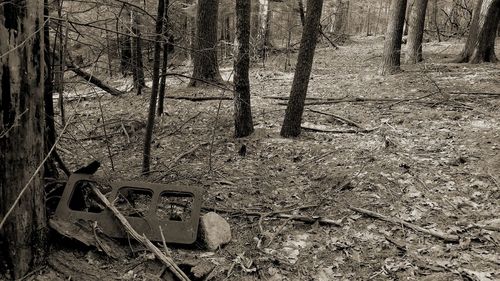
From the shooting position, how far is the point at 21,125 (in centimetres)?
315

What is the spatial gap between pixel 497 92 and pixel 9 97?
9089mm

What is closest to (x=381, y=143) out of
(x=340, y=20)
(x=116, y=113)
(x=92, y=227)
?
(x=92, y=227)

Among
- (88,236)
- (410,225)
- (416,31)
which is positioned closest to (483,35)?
(416,31)

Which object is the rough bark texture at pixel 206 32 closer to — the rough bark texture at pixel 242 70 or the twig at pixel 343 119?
the twig at pixel 343 119

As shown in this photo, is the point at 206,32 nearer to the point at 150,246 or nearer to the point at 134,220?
the point at 134,220

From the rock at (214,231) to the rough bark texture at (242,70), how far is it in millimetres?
3189

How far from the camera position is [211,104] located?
32.6ft

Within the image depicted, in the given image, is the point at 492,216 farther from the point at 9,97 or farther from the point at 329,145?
the point at 9,97

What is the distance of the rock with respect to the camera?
14.8 feet

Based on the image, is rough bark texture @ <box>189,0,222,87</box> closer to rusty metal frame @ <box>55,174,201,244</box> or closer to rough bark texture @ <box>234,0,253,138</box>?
rough bark texture @ <box>234,0,253,138</box>

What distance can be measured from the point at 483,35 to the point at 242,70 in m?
7.61

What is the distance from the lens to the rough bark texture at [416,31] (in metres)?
11.8

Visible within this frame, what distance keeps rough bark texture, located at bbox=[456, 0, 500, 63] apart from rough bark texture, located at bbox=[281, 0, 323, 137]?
617 centimetres

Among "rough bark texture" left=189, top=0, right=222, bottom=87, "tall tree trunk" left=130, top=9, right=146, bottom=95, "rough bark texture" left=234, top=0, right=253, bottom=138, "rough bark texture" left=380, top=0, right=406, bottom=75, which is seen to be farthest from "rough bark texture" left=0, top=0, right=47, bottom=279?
"rough bark texture" left=380, top=0, right=406, bottom=75
